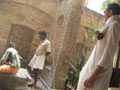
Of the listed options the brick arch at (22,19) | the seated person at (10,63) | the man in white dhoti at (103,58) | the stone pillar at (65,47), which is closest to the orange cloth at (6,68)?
the seated person at (10,63)

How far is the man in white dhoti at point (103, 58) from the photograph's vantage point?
4.67ft

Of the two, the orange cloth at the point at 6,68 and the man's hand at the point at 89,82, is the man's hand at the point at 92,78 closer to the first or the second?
the man's hand at the point at 89,82

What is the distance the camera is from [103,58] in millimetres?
1414

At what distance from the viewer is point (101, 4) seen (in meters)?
3.61

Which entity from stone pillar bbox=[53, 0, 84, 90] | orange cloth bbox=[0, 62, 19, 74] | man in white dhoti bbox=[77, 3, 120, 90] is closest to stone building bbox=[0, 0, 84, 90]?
stone pillar bbox=[53, 0, 84, 90]

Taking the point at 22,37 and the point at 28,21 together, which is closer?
the point at 28,21

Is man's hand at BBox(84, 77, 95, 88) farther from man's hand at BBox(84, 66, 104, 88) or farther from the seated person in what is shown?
the seated person

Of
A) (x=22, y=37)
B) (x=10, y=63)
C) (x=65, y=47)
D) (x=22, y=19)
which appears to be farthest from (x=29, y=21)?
(x=10, y=63)

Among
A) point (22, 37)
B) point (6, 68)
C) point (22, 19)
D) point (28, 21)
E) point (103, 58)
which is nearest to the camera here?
point (103, 58)

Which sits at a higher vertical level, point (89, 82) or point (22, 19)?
point (22, 19)

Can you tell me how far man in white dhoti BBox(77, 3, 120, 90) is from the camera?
142 centimetres

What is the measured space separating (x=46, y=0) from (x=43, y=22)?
1094 millimetres

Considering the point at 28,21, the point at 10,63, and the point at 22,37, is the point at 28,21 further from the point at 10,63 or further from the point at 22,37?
the point at 10,63

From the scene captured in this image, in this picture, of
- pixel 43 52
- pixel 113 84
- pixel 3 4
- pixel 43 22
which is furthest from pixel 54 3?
pixel 113 84
